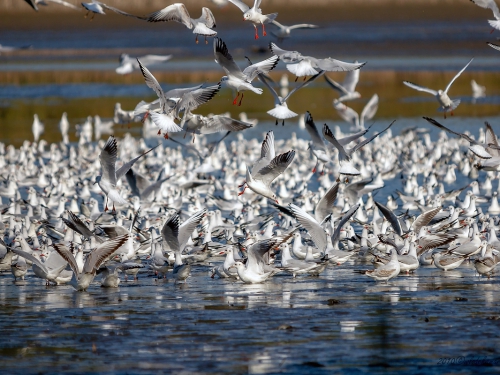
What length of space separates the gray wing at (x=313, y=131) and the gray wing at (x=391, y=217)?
5.34 ft

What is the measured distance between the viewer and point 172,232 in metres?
13.6

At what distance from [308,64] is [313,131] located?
3.42 feet

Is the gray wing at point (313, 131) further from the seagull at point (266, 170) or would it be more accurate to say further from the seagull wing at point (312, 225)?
the seagull wing at point (312, 225)

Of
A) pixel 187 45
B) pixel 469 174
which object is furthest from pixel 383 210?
pixel 187 45

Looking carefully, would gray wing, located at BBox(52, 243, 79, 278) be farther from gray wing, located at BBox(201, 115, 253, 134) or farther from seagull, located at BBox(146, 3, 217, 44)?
seagull, located at BBox(146, 3, 217, 44)

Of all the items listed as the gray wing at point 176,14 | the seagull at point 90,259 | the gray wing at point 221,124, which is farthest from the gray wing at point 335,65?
the seagull at point 90,259

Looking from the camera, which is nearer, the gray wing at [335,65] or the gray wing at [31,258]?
the gray wing at [31,258]

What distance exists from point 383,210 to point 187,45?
50.4m

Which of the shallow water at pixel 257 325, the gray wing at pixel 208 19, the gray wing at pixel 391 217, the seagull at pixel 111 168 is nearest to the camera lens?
the shallow water at pixel 257 325

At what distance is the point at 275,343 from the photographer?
9953 millimetres

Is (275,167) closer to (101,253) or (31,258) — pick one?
(101,253)

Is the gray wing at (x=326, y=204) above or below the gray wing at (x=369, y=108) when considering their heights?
below

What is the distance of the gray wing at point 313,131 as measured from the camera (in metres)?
14.8

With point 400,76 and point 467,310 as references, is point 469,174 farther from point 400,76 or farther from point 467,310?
point 400,76
